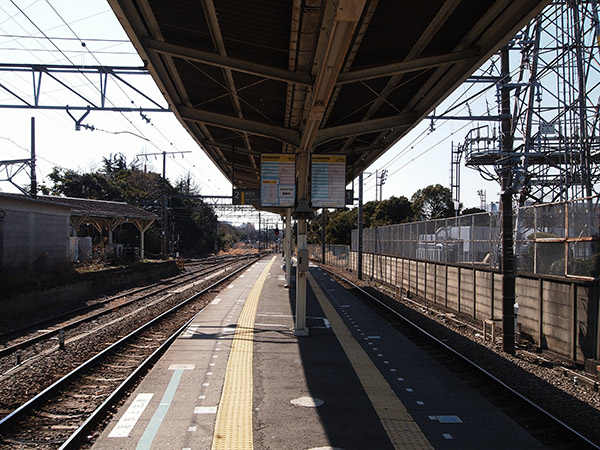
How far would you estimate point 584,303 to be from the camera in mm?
8836

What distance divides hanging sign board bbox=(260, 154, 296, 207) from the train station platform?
123 inches

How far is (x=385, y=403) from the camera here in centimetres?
653

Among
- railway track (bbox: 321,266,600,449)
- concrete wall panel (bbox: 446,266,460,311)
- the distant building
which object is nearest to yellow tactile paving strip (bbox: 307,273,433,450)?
railway track (bbox: 321,266,600,449)

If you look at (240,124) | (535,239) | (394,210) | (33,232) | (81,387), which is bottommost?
(81,387)

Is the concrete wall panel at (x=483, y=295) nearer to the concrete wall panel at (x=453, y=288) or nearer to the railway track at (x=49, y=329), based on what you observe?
the concrete wall panel at (x=453, y=288)

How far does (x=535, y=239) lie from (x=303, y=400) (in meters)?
7.15

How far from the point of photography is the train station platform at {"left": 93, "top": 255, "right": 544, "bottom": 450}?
536cm

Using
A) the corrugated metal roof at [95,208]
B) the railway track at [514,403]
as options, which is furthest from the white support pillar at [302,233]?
the corrugated metal roof at [95,208]

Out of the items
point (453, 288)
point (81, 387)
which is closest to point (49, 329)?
point (81, 387)

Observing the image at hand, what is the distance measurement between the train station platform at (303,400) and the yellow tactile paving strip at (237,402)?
0.05ft

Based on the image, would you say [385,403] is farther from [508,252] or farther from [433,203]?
[433,203]

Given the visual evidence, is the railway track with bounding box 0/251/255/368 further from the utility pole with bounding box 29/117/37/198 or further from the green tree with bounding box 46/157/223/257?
the green tree with bounding box 46/157/223/257

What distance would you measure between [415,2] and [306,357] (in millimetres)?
6164

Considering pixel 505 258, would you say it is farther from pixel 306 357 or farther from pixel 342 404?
pixel 342 404
